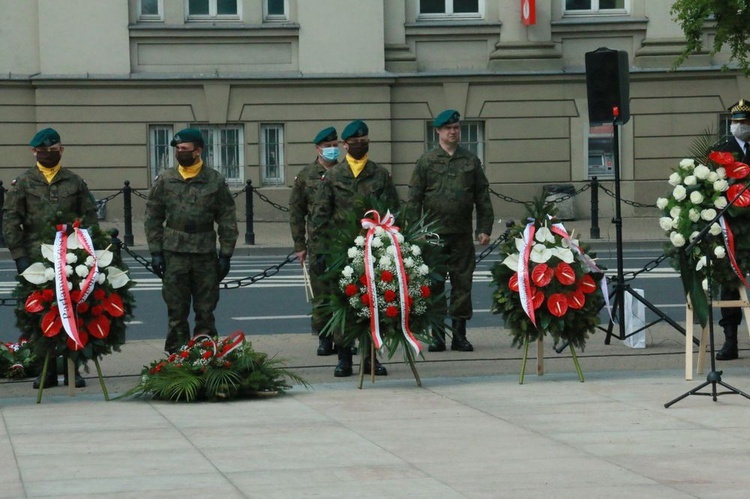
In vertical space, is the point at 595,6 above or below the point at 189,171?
above

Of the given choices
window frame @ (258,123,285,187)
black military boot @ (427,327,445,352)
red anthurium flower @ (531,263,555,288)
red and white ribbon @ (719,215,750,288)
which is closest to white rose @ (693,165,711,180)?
red and white ribbon @ (719,215,750,288)

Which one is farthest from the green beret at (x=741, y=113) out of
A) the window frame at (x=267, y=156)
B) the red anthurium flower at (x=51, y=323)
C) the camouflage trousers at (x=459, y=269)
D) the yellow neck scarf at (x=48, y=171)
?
the window frame at (x=267, y=156)

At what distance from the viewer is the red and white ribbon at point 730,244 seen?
10961 mm

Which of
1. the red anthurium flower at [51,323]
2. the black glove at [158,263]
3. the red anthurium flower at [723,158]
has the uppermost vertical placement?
the red anthurium flower at [723,158]

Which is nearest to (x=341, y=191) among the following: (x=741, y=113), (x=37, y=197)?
(x=37, y=197)

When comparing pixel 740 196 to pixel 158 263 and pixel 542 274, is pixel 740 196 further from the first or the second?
pixel 158 263

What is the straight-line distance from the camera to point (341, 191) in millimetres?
11812

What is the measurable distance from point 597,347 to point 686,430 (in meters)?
4.15

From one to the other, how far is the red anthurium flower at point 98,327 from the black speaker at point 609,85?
5343 millimetres

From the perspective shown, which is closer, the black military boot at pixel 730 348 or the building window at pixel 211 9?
the black military boot at pixel 730 348

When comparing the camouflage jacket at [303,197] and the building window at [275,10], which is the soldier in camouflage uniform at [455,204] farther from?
the building window at [275,10]

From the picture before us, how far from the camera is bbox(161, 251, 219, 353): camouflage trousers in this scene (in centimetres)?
1126

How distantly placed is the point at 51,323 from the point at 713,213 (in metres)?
4.69

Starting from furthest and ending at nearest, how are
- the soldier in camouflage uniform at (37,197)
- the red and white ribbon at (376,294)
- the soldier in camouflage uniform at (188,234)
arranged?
the soldier in camouflage uniform at (37,197) → the soldier in camouflage uniform at (188,234) → the red and white ribbon at (376,294)
